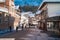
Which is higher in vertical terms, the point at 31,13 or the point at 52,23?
the point at 31,13

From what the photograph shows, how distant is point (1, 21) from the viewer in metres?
47.8

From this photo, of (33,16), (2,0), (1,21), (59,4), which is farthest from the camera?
(33,16)

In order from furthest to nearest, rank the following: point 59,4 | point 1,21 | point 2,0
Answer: point 2,0
point 59,4
point 1,21

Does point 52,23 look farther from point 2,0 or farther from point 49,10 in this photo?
point 2,0

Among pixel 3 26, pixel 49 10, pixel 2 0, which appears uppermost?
pixel 2 0

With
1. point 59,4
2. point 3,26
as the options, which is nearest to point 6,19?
point 3,26

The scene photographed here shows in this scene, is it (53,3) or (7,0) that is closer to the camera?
(53,3)

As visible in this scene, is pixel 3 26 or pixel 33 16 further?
pixel 33 16

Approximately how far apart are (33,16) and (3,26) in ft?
262

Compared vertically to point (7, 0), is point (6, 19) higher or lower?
lower

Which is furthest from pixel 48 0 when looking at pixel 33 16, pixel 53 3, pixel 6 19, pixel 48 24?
pixel 33 16

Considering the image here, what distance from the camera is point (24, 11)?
133 meters

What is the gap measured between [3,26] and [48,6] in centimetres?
1372

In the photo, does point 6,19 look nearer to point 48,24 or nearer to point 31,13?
point 48,24
